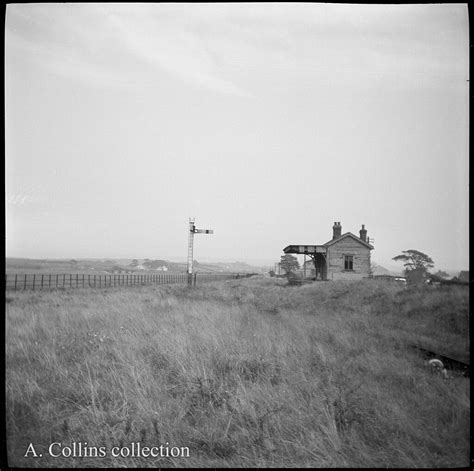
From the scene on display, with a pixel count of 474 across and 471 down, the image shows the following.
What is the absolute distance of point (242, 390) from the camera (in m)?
2.45

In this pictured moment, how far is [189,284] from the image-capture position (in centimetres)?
794

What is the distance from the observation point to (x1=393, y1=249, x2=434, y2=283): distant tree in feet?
9.40

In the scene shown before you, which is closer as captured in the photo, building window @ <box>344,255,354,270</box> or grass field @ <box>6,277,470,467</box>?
grass field @ <box>6,277,470,467</box>

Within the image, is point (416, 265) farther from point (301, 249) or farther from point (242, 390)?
point (242, 390)

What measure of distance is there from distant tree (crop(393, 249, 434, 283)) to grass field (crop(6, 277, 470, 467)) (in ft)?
0.68

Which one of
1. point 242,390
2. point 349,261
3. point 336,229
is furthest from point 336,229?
point 349,261

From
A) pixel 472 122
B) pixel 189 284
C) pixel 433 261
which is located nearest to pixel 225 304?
pixel 189 284

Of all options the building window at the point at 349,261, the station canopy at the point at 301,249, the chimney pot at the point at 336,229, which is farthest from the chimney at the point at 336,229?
the building window at the point at 349,261

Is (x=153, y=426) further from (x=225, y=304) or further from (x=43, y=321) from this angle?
(x=225, y=304)

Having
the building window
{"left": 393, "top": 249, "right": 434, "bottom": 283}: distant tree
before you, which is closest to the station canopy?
{"left": 393, "top": 249, "right": 434, "bottom": 283}: distant tree

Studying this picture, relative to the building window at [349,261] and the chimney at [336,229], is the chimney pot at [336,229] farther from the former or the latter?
the building window at [349,261]

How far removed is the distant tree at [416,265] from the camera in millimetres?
2865

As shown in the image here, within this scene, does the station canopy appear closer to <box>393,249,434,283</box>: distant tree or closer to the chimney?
the chimney

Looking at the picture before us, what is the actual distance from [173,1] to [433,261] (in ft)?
10.7
